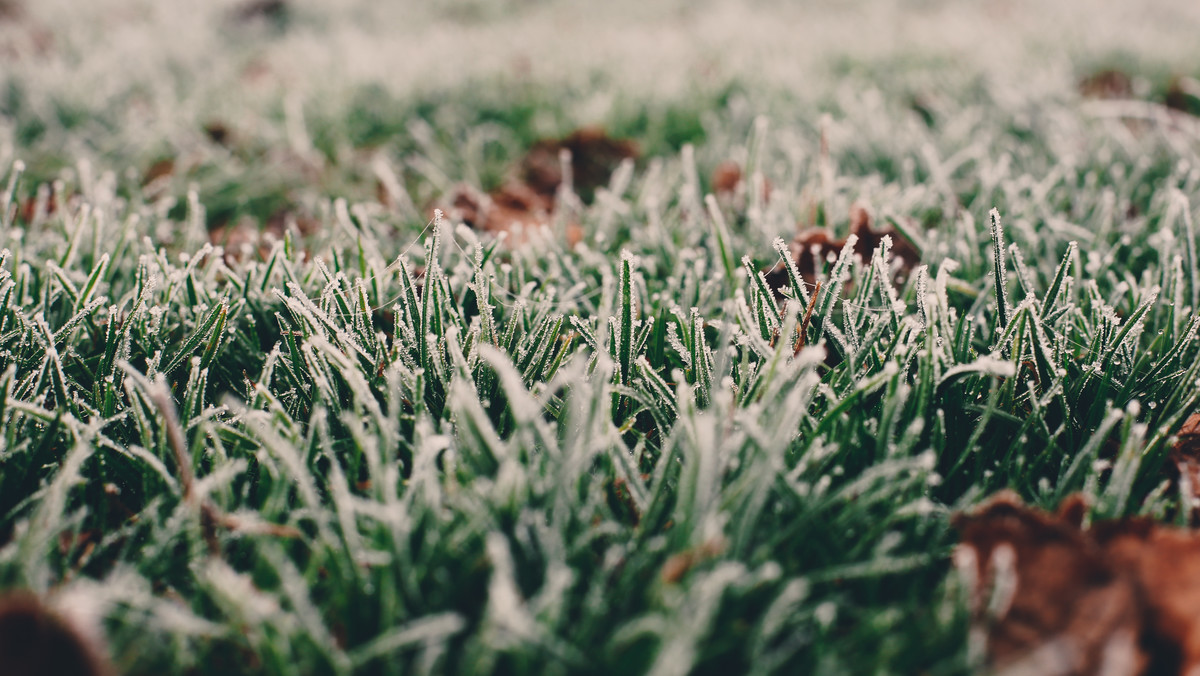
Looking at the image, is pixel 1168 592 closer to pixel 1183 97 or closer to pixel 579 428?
pixel 579 428

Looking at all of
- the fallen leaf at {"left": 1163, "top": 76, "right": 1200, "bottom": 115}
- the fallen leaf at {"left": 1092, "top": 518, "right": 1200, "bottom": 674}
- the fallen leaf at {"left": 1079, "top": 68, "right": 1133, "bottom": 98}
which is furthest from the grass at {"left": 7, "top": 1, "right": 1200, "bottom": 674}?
the fallen leaf at {"left": 1079, "top": 68, "right": 1133, "bottom": 98}

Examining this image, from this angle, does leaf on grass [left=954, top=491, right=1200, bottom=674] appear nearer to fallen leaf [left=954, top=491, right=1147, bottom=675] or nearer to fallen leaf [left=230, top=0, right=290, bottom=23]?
fallen leaf [left=954, top=491, right=1147, bottom=675]

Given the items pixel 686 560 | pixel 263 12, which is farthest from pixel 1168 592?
pixel 263 12

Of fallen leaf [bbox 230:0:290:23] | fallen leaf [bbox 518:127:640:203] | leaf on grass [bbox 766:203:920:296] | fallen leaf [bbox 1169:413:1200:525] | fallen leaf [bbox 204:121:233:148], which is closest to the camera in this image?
fallen leaf [bbox 1169:413:1200:525]

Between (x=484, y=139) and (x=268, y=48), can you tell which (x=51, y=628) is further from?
(x=268, y=48)

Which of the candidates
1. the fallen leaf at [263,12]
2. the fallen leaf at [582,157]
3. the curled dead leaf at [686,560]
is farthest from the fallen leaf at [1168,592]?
the fallen leaf at [263,12]
